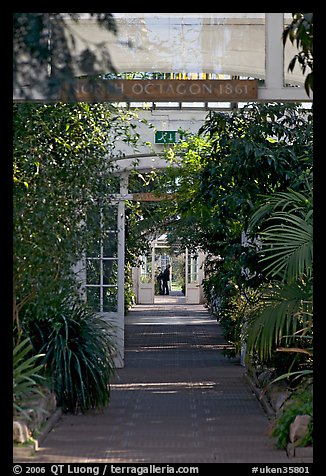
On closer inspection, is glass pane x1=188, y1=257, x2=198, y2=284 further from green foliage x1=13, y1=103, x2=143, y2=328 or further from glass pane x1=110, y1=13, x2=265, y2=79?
glass pane x1=110, y1=13, x2=265, y2=79

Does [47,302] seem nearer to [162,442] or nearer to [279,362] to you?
[162,442]

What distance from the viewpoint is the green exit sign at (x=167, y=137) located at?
17.0 meters

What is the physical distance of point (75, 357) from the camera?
10.9m

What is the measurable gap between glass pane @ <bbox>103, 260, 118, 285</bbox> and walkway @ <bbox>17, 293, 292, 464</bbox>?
1.42 meters

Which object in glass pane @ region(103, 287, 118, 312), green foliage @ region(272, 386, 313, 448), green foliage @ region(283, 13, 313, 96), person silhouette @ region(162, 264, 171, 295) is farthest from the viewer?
person silhouette @ region(162, 264, 171, 295)

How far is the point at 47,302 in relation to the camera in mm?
10477

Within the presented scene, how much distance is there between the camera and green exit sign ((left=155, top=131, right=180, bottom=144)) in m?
17.0

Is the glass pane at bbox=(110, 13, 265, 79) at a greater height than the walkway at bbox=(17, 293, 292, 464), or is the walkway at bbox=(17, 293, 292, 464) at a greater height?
the glass pane at bbox=(110, 13, 265, 79)

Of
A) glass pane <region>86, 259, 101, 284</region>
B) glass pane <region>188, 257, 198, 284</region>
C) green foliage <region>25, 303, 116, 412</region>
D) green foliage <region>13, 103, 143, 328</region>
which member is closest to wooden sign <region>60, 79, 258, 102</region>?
green foliage <region>13, 103, 143, 328</region>

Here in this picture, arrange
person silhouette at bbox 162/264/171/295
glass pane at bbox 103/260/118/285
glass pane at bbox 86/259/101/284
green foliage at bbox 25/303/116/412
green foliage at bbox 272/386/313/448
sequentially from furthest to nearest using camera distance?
person silhouette at bbox 162/264/171/295 → glass pane at bbox 103/260/118/285 → glass pane at bbox 86/259/101/284 → green foliage at bbox 25/303/116/412 → green foliage at bbox 272/386/313/448

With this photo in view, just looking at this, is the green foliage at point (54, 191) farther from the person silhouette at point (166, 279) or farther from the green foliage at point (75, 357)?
the person silhouette at point (166, 279)

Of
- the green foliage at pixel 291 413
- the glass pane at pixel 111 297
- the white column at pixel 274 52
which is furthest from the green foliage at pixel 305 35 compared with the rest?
the glass pane at pixel 111 297

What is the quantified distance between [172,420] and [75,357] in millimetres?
1226
